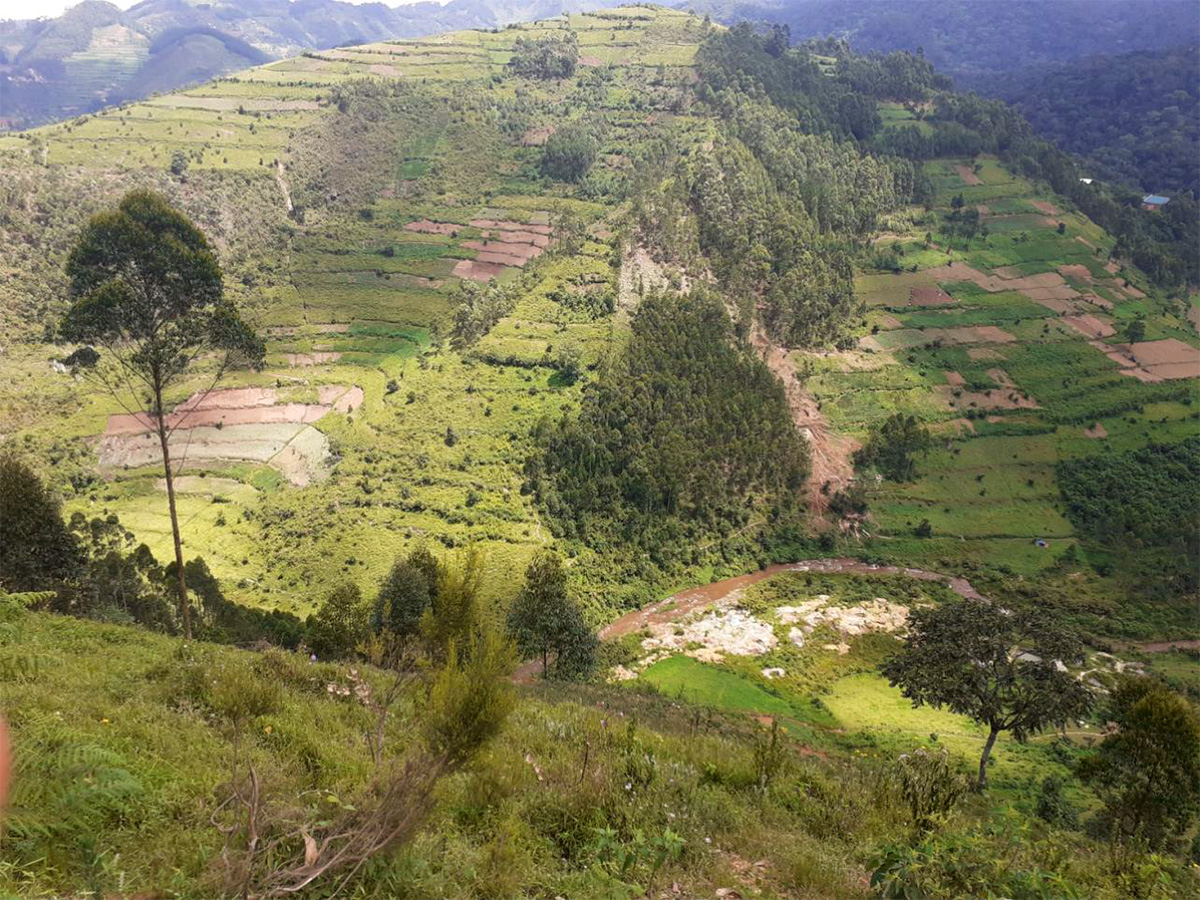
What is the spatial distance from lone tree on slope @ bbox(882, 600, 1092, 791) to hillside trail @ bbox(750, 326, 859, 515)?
34.2 metres

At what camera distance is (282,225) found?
84000 mm

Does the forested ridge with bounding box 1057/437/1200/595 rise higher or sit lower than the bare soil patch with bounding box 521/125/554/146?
lower

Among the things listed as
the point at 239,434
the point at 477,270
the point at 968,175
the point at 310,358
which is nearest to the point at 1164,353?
the point at 968,175

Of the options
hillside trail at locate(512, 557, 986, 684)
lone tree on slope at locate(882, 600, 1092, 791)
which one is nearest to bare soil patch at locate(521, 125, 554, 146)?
hillside trail at locate(512, 557, 986, 684)

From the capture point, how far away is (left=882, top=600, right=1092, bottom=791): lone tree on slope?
21500mm

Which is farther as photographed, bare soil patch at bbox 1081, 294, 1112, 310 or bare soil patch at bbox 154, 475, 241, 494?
bare soil patch at bbox 1081, 294, 1112, 310

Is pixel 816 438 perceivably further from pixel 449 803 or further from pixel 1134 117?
pixel 1134 117

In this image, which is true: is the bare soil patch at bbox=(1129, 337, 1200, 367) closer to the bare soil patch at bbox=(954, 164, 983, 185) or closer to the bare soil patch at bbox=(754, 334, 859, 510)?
the bare soil patch at bbox=(754, 334, 859, 510)

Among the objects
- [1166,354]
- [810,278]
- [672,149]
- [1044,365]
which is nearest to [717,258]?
[810,278]

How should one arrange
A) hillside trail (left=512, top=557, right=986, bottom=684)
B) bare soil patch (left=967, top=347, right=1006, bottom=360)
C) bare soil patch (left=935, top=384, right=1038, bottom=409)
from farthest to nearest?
1. bare soil patch (left=967, top=347, right=1006, bottom=360)
2. bare soil patch (left=935, top=384, right=1038, bottom=409)
3. hillside trail (left=512, top=557, right=986, bottom=684)

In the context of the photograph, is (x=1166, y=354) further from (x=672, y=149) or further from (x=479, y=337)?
(x=479, y=337)

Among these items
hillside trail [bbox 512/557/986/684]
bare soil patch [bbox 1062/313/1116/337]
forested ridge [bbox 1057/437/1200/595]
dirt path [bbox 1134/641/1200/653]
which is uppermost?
bare soil patch [bbox 1062/313/1116/337]

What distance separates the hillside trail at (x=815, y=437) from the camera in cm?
5856

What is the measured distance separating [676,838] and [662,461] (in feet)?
152
